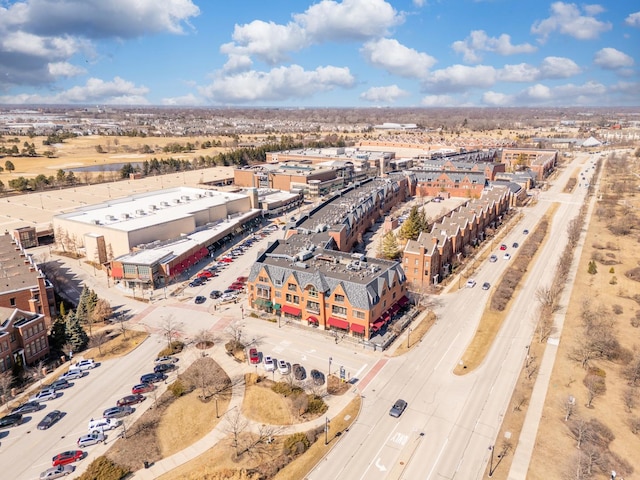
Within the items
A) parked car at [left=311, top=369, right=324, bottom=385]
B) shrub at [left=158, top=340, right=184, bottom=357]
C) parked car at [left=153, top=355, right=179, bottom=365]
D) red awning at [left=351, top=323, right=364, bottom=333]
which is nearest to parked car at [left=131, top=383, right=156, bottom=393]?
parked car at [left=153, top=355, right=179, bottom=365]

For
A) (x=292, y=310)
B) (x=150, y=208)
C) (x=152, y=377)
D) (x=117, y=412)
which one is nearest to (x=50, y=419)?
(x=117, y=412)

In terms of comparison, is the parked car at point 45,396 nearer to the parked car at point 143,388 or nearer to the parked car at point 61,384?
the parked car at point 61,384

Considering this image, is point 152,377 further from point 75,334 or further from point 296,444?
point 296,444

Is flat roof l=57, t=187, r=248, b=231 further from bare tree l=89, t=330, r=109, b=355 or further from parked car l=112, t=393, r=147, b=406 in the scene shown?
parked car l=112, t=393, r=147, b=406

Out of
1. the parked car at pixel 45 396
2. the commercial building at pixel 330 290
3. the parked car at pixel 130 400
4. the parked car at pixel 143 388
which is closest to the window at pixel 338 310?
the commercial building at pixel 330 290

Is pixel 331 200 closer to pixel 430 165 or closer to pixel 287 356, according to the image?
→ pixel 287 356
